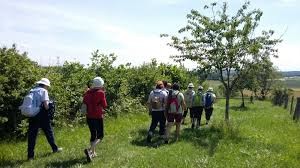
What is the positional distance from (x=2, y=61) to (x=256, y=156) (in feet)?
28.2

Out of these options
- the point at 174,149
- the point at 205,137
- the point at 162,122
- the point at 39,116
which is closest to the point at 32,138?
the point at 39,116

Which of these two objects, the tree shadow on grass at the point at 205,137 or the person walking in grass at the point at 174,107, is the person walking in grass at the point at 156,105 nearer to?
the person walking in grass at the point at 174,107

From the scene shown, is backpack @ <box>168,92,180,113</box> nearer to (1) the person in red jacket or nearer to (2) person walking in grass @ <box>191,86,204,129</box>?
(1) the person in red jacket

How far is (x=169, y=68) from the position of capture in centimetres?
3641

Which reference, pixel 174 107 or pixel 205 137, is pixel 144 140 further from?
pixel 205 137

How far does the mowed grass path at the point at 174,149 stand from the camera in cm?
1273

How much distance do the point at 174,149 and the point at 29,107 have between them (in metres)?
4.62

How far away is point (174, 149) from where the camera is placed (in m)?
14.7

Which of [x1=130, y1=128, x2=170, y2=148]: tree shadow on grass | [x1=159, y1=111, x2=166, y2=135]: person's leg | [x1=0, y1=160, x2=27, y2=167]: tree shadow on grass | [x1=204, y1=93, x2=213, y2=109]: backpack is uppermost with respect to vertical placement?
[x1=204, y1=93, x2=213, y2=109]: backpack

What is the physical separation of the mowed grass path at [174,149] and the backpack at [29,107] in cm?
127

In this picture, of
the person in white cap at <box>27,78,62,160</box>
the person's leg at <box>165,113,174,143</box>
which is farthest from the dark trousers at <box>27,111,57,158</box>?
the person's leg at <box>165,113,174,143</box>

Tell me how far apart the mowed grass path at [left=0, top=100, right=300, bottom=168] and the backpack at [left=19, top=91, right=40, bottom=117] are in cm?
127

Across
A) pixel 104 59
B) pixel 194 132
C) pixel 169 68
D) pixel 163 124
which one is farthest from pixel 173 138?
pixel 169 68

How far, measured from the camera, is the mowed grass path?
41.8 ft
